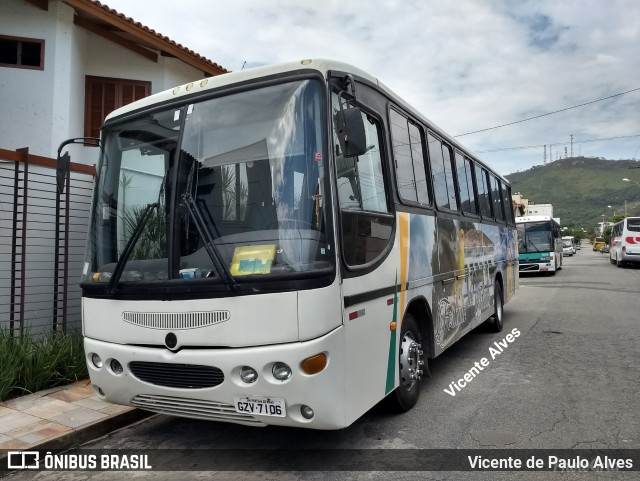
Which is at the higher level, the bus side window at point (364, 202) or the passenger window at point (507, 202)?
the passenger window at point (507, 202)

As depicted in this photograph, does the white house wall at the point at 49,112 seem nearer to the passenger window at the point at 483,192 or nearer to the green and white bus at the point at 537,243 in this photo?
the passenger window at the point at 483,192

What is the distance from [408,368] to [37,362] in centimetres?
397

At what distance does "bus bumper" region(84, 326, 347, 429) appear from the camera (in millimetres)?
3326

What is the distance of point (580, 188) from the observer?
552 feet

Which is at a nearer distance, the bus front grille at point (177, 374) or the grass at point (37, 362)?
the bus front grille at point (177, 374)

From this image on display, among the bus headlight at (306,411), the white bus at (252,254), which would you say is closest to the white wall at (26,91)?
the white bus at (252,254)

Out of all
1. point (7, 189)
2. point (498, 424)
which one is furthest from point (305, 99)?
point (7, 189)

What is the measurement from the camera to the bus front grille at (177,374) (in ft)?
11.6

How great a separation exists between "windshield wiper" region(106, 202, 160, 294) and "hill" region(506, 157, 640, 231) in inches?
5041

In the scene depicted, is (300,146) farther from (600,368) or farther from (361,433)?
(600,368)

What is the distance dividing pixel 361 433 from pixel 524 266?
71.4 feet

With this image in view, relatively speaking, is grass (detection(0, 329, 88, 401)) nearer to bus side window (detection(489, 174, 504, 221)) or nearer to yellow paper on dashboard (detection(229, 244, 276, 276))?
yellow paper on dashboard (detection(229, 244, 276, 276))

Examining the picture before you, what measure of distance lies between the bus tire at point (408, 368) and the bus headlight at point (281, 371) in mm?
1450

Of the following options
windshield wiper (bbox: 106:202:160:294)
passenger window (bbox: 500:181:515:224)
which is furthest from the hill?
windshield wiper (bbox: 106:202:160:294)
